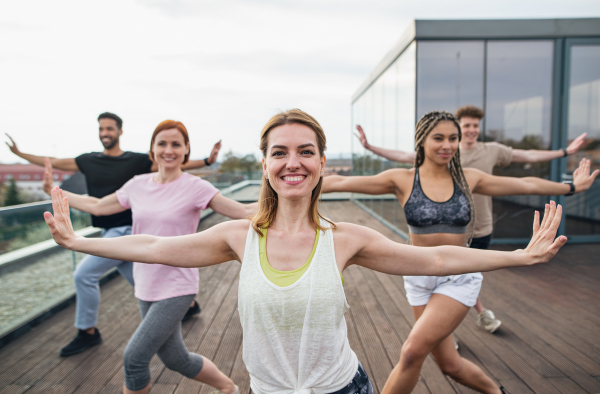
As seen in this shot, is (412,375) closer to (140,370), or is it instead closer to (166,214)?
(140,370)

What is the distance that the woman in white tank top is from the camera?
1.18 metres

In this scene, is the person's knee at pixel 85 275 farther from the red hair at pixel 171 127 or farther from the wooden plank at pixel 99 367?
the red hair at pixel 171 127

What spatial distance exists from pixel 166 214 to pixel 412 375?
5.55 ft

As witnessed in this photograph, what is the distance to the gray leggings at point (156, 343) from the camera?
6.41 ft

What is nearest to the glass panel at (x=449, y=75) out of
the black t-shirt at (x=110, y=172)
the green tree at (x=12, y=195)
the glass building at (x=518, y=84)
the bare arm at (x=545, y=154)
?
the glass building at (x=518, y=84)

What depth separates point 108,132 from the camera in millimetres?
3551

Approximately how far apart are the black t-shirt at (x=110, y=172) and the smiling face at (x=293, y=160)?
2.68 meters

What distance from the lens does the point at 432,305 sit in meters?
2.10

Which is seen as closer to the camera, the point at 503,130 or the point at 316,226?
the point at 316,226

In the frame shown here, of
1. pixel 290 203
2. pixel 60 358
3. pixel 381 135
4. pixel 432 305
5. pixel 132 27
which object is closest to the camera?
pixel 290 203

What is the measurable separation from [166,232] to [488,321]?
3.10 metres

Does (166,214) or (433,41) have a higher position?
(433,41)

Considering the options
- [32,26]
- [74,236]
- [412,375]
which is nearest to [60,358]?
[74,236]

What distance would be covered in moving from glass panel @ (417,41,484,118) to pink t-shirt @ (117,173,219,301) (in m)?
5.44
